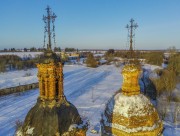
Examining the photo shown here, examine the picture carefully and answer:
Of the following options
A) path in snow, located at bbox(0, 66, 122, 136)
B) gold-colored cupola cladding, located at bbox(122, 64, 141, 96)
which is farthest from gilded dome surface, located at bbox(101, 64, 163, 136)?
path in snow, located at bbox(0, 66, 122, 136)

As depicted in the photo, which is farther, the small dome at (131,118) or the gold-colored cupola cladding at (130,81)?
the gold-colored cupola cladding at (130,81)

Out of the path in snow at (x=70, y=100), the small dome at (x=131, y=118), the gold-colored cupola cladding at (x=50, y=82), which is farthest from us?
the path in snow at (x=70, y=100)

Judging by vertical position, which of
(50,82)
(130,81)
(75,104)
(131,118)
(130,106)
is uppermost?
(50,82)

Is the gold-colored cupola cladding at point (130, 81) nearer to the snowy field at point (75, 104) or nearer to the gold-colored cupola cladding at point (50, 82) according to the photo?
the gold-colored cupola cladding at point (50, 82)

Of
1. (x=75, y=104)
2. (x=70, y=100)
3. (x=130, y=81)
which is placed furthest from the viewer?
(x=70, y=100)

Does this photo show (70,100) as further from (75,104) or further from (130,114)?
(130,114)

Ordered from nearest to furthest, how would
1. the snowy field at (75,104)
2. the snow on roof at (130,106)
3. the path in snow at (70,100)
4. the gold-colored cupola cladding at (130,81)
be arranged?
the snow on roof at (130,106) < the gold-colored cupola cladding at (130,81) < the snowy field at (75,104) < the path in snow at (70,100)

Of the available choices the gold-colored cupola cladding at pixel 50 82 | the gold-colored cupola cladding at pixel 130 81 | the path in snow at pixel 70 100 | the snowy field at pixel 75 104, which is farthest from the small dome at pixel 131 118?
the path in snow at pixel 70 100

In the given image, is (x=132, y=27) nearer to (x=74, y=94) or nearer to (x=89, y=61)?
(x=74, y=94)

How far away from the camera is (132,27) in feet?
37.6

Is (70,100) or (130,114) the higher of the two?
(130,114)

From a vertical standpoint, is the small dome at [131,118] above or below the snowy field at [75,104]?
above

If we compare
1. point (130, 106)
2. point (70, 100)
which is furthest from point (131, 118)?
point (70, 100)

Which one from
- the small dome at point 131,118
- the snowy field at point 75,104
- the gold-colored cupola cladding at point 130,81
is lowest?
the snowy field at point 75,104
